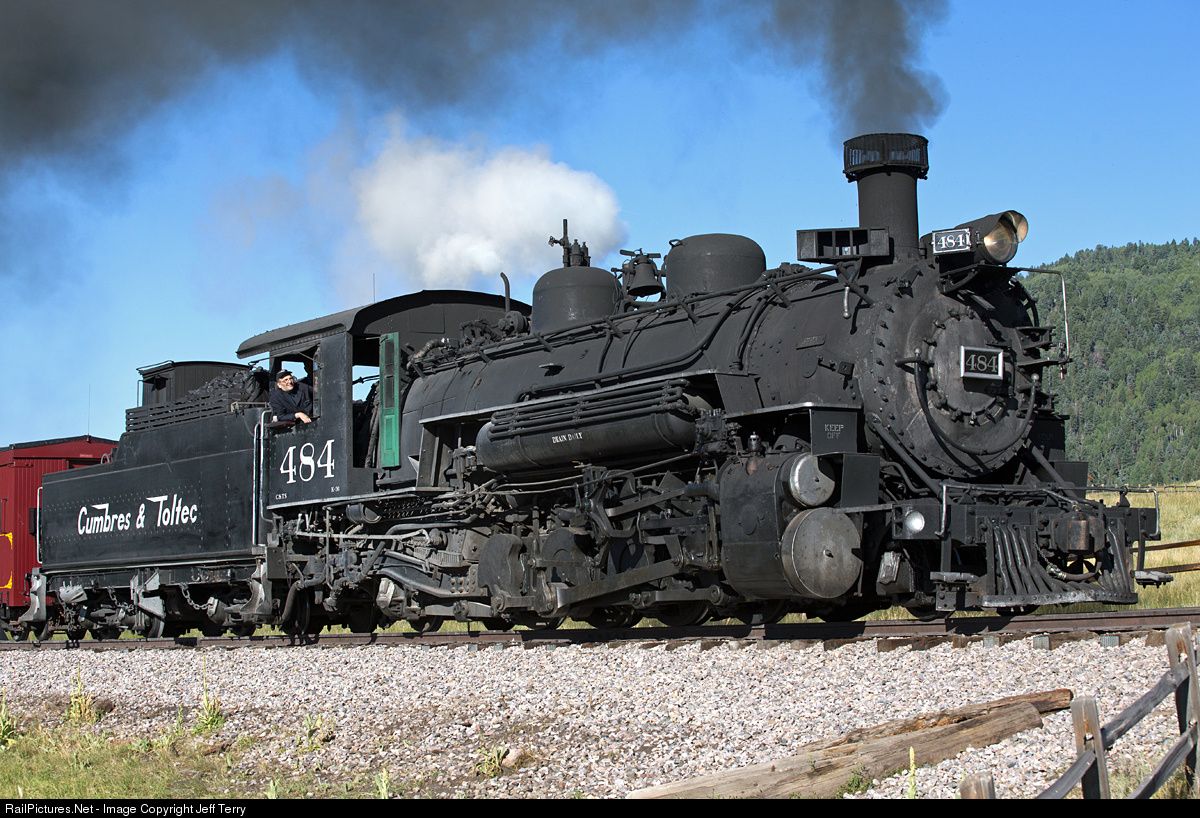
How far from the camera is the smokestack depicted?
10531 mm

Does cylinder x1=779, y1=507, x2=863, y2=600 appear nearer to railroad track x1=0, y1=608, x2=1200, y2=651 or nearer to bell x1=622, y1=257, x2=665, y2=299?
railroad track x1=0, y1=608, x2=1200, y2=651

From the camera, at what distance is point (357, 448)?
1350 cm

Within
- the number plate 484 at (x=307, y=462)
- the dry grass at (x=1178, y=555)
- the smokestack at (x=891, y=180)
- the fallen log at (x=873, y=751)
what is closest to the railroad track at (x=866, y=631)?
the dry grass at (x=1178, y=555)

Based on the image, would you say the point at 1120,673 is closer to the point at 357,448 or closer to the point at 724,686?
the point at 724,686

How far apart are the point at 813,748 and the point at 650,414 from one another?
4743 millimetres

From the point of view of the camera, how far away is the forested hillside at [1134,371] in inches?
3137

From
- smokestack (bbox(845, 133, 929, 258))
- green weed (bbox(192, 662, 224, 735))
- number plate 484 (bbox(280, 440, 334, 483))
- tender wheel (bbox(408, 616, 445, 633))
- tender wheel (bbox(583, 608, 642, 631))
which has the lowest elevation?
green weed (bbox(192, 662, 224, 735))

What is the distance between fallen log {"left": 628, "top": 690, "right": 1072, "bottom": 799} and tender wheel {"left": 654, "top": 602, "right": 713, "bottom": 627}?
507cm

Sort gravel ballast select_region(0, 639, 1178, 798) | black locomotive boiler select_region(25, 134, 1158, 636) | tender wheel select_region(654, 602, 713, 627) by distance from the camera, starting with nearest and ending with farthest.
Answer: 1. gravel ballast select_region(0, 639, 1178, 798)
2. black locomotive boiler select_region(25, 134, 1158, 636)
3. tender wheel select_region(654, 602, 713, 627)

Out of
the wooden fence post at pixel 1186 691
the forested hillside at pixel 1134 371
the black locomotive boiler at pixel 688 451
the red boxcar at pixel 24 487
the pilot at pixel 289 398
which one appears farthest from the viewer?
the forested hillside at pixel 1134 371

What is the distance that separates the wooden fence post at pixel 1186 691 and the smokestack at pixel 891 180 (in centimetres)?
560

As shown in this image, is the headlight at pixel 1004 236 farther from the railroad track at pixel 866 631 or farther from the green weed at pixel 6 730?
the green weed at pixel 6 730

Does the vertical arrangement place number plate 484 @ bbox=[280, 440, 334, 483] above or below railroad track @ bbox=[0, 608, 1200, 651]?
above

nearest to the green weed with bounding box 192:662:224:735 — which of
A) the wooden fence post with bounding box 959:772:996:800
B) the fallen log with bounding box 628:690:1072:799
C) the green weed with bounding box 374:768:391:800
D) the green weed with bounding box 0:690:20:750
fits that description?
the green weed with bounding box 0:690:20:750
